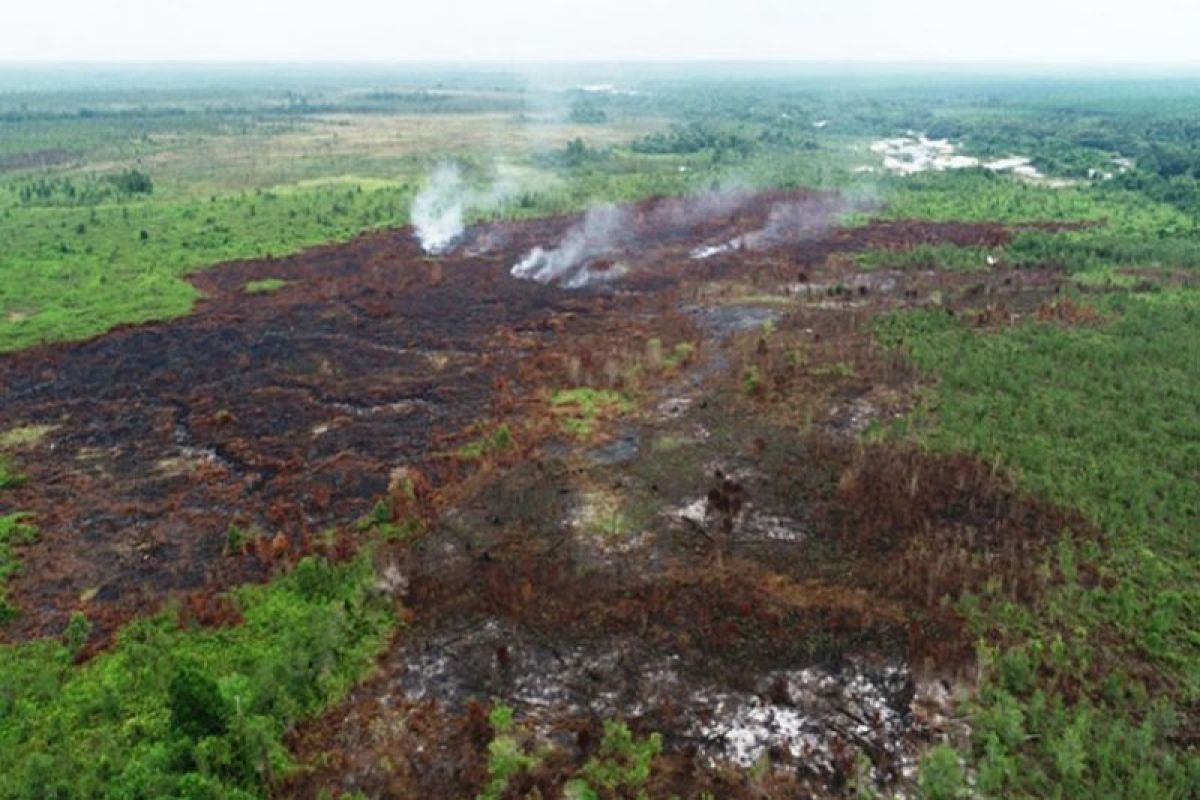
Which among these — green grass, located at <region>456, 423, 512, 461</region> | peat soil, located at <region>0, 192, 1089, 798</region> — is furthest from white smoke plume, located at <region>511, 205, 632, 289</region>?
green grass, located at <region>456, 423, 512, 461</region>

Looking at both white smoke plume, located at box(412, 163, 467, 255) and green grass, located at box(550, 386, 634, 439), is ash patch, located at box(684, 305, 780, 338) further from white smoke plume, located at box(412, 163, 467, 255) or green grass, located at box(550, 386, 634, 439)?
white smoke plume, located at box(412, 163, 467, 255)

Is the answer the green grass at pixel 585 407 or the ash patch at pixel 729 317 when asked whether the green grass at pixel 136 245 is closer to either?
the green grass at pixel 585 407

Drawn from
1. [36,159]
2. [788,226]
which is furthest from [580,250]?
[36,159]

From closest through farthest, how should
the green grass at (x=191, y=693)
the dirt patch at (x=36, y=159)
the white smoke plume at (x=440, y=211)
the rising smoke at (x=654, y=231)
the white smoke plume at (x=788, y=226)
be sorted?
the green grass at (x=191, y=693) → the rising smoke at (x=654, y=231) → the white smoke plume at (x=788, y=226) → the white smoke plume at (x=440, y=211) → the dirt patch at (x=36, y=159)

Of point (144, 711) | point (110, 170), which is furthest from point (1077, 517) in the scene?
point (110, 170)

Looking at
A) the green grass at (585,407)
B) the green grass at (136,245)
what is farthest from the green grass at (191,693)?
the green grass at (136,245)

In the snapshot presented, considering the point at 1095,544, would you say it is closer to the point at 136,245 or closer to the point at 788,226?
the point at 788,226
